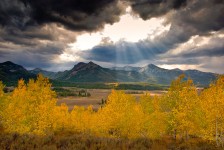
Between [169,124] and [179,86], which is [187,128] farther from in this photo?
[179,86]

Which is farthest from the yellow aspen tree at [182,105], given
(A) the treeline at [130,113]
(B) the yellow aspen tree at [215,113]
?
(B) the yellow aspen tree at [215,113]

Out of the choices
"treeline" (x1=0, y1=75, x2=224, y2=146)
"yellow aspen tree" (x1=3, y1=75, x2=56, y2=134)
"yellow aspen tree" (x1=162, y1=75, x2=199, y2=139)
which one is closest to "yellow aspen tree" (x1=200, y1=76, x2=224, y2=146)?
"treeline" (x1=0, y1=75, x2=224, y2=146)

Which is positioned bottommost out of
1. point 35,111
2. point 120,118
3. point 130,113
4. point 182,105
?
point 120,118

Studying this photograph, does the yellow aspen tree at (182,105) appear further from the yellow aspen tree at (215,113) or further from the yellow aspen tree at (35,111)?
the yellow aspen tree at (35,111)

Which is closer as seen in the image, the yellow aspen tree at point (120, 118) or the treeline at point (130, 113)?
the treeline at point (130, 113)

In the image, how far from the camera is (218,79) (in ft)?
98.6

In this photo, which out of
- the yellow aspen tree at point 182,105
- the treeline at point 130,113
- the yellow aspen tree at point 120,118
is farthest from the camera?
the yellow aspen tree at point 120,118

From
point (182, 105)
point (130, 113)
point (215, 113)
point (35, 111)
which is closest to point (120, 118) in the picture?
point (130, 113)

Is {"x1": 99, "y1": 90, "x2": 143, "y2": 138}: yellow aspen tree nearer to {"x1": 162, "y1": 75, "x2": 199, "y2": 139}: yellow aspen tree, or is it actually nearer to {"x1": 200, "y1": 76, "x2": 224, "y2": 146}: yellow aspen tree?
{"x1": 162, "y1": 75, "x2": 199, "y2": 139}: yellow aspen tree

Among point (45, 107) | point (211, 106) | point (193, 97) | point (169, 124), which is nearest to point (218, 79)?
point (211, 106)

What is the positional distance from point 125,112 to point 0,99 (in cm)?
3043

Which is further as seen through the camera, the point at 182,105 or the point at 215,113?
the point at 182,105

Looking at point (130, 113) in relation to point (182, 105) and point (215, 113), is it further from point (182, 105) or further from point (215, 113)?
point (215, 113)

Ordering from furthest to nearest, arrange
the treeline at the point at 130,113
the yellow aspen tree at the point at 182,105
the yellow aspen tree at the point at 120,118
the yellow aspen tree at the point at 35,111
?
the yellow aspen tree at the point at 120,118
the yellow aspen tree at the point at 182,105
the yellow aspen tree at the point at 35,111
the treeline at the point at 130,113
